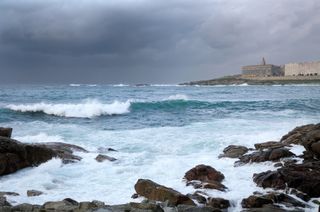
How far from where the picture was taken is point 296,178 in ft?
24.8

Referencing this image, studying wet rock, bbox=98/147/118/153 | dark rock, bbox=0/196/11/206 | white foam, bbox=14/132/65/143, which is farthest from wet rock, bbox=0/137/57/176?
white foam, bbox=14/132/65/143

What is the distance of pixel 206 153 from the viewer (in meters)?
11.5

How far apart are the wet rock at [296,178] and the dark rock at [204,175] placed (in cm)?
81

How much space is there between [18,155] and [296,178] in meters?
6.82

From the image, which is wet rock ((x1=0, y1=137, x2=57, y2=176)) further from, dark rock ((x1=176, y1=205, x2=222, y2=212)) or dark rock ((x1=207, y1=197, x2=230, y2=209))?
dark rock ((x1=207, y1=197, x2=230, y2=209))

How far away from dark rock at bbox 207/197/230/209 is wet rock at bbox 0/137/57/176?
17.2ft

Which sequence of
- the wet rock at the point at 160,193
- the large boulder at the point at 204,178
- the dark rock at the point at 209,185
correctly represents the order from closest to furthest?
the wet rock at the point at 160,193 → the dark rock at the point at 209,185 → the large boulder at the point at 204,178

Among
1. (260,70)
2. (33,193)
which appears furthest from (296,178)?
(260,70)

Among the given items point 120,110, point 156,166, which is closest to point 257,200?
point 156,166

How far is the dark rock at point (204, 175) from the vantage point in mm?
8398

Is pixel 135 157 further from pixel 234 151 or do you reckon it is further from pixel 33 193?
pixel 33 193

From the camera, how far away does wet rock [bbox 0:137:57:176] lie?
923cm

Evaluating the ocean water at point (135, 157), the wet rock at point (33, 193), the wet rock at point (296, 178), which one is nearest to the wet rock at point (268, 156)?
the ocean water at point (135, 157)

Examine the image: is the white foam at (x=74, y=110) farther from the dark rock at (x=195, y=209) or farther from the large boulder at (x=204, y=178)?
the dark rock at (x=195, y=209)
